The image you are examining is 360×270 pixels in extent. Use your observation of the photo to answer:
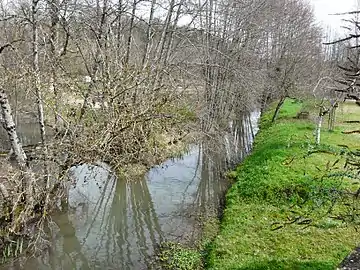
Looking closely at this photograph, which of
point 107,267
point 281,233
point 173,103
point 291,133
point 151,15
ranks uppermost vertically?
point 151,15

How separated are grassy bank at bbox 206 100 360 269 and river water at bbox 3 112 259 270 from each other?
3.45ft

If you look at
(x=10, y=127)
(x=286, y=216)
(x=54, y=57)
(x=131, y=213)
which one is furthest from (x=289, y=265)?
(x=54, y=57)

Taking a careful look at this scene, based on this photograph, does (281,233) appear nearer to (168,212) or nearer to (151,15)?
(168,212)

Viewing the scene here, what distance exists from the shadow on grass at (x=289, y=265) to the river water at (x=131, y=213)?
2359mm

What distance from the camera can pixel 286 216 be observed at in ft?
35.2

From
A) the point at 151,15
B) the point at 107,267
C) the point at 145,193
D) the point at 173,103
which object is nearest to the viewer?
the point at 107,267

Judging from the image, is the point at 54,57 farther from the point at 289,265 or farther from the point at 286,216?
the point at 289,265

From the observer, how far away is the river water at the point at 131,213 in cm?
941

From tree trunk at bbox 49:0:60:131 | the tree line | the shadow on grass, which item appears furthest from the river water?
the shadow on grass

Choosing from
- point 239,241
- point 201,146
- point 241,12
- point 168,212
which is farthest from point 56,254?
point 241,12

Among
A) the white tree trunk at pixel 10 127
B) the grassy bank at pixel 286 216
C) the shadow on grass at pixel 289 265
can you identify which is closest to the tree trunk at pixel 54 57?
the white tree trunk at pixel 10 127

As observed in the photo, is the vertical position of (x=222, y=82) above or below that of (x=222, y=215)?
above

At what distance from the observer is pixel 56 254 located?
9461 mm

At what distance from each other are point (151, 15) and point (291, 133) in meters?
9.01
